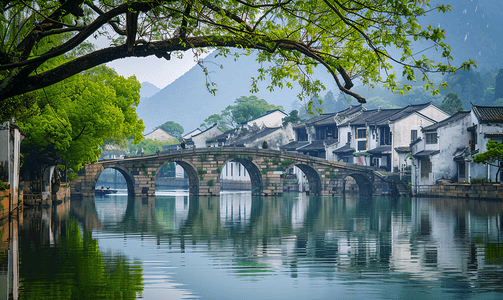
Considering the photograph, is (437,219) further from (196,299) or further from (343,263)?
(196,299)

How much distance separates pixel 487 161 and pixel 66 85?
101 feet

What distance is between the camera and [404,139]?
164 feet

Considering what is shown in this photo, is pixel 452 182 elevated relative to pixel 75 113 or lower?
lower

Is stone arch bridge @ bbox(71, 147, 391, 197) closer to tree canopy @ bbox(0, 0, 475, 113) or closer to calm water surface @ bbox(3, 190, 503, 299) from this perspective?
calm water surface @ bbox(3, 190, 503, 299)

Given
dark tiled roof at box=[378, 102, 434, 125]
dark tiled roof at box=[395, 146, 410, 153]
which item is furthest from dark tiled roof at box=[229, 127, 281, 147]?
dark tiled roof at box=[395, 146, 410, 153]

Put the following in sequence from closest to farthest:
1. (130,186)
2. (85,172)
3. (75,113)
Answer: (75,113) → (85,172) → (130,186)

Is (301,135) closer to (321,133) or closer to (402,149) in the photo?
(321,133)

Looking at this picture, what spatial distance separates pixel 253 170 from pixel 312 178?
6.27 m

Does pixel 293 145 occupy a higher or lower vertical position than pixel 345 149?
higher

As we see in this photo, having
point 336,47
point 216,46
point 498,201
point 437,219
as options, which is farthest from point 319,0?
point 498,201

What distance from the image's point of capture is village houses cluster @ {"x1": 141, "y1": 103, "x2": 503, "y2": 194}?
41969 mm

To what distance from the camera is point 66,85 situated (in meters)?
28.3

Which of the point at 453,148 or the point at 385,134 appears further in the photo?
the point at 385,134

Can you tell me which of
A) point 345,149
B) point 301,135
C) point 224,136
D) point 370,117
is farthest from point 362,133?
point 224,136
